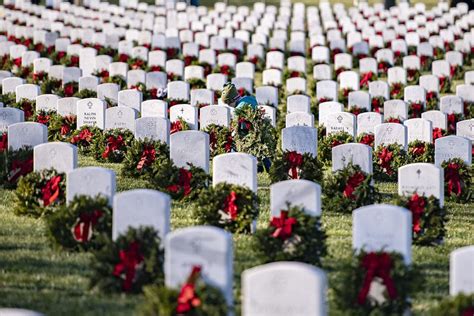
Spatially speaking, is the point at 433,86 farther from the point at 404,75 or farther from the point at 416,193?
the point at 416,193

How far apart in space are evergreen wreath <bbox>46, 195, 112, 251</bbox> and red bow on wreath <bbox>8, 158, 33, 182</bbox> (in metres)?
2.85

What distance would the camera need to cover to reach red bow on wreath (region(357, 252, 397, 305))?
9.98 m

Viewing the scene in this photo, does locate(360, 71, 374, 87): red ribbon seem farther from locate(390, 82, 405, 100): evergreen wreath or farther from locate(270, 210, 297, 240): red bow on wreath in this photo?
locate(270, 210, 297, 240): red bow on wreath

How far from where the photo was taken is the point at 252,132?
16781 mm

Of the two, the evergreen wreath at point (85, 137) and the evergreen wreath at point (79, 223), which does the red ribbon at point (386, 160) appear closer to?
the evergreen wreath at point (85, 137)

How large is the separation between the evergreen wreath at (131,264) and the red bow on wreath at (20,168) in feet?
14.7

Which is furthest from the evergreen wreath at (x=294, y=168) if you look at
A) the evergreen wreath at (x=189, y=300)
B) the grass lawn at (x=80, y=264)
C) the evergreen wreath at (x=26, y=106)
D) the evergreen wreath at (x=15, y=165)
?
the evergreen wreath at (x=189, y=300)

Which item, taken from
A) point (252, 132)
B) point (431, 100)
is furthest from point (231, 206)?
point (431, 100)

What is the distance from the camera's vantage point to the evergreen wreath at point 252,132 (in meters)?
16.7

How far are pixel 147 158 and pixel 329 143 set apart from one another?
11.0ft

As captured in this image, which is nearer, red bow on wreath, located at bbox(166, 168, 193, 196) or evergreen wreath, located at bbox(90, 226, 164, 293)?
evergreen wreath, located at bbox(90, 226, 164, 293)

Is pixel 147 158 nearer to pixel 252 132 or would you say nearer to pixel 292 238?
pixel 252 132

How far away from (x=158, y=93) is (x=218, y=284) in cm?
1351

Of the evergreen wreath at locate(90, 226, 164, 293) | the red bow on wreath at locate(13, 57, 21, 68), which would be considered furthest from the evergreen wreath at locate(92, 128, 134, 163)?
the red bow on wreath at locate(13, 57, 21, 68)
